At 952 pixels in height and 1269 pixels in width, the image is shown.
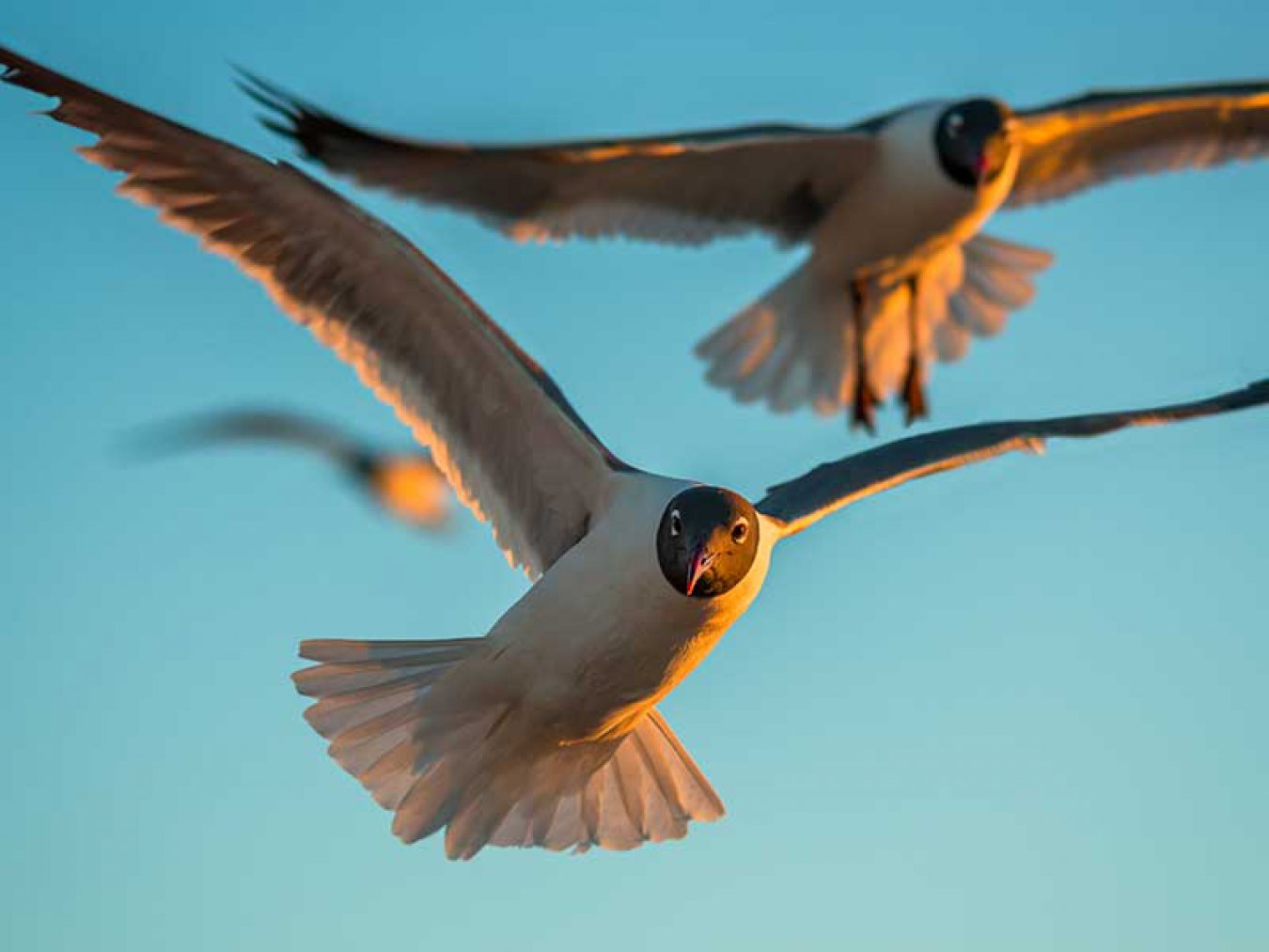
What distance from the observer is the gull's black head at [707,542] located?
586 cm

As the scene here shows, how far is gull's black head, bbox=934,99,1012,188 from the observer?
962 cm

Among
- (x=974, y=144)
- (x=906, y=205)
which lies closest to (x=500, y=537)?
(x=906, y=205)

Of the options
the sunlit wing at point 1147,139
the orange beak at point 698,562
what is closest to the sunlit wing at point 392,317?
the orange beak at point 698,562

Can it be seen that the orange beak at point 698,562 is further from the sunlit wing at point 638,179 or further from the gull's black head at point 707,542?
the sunlit wing at point 638,179

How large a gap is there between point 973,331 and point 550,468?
521 centimetres

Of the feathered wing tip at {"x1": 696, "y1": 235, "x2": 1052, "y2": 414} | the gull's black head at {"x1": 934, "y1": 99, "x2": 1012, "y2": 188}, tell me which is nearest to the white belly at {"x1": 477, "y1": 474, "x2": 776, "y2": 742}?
the gull's black head at {"x1": 934, "y1": 99, "x2": 1012, "y2": 188}

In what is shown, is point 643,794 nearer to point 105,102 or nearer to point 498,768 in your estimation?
point 498,768

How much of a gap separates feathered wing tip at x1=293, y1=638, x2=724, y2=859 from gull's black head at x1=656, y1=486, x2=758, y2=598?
88 cm

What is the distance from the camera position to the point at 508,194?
948 cm

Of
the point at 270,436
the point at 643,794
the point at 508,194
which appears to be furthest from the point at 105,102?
the point at 270,436

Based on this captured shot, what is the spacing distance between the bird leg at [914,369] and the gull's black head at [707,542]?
496 cm

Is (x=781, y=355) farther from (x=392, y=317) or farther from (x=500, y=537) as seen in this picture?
(x=392, y=317)

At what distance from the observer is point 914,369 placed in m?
11.0

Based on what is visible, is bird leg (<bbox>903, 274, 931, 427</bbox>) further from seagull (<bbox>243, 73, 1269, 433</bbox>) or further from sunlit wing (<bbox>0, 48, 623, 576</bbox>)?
sunlit wing (<bbox>0, 48, 623, 576</bbox>)
